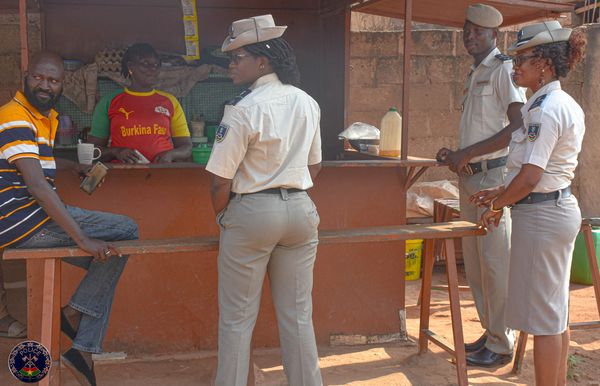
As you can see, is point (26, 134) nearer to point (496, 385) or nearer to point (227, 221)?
point (227, 221)

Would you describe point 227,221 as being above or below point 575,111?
below

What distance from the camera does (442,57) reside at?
8180mm

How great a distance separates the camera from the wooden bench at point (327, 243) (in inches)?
143

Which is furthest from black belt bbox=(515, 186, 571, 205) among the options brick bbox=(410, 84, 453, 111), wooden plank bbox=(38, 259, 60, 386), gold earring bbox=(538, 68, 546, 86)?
brick bbox=(410, 84, 453, 111)

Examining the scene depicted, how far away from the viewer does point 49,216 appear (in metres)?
3.62

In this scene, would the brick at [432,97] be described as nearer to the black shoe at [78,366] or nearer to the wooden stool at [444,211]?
the wooden stool at [444,211]

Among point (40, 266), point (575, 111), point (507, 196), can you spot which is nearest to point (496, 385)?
point (507, 196)

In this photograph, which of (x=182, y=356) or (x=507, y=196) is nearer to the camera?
(x=507, y=196)

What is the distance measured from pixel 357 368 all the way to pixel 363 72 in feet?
13.1

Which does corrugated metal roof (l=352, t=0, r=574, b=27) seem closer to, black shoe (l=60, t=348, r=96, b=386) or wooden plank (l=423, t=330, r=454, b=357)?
wooden plank (l=423, t=330, r=454, b=357)

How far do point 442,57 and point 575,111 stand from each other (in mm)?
4763

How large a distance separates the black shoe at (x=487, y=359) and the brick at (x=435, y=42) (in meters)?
4.17

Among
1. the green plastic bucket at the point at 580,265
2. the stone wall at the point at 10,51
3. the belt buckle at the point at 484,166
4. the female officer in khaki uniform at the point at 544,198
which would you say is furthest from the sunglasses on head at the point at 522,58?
the stone wall at the point at 10,51
